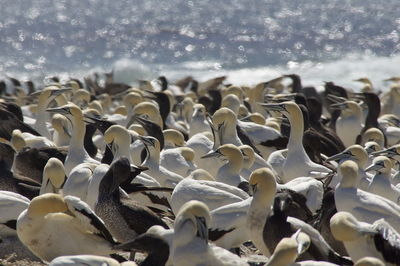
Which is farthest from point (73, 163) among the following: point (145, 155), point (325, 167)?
point (325, 167)

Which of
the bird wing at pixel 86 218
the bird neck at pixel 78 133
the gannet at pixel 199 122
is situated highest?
the bird wing at pixel 86 218

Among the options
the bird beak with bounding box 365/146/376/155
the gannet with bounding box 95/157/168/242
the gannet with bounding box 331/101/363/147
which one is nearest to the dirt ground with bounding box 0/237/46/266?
the gannet with bounding box 95/157/168/242

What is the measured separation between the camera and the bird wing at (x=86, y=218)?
7.03 meters

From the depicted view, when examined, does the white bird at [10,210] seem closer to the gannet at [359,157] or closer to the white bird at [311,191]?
the white bird at [311,191]

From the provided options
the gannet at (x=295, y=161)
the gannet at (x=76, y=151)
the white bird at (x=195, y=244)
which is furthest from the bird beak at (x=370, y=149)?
the white bird at (x=195, y=244)

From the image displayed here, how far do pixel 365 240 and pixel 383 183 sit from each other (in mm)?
3090

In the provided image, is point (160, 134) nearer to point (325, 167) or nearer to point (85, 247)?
point (325, 167)

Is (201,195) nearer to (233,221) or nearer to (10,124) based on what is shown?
(233,221)

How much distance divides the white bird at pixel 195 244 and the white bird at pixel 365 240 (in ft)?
2.25

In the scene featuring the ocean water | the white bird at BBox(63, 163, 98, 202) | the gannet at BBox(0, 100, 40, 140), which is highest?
the white bird at BBox(63, 163, 98, 202)

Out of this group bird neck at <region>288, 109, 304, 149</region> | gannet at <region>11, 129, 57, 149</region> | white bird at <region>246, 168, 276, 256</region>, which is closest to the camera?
white bird at <region>246, 168, 276, 256</region>

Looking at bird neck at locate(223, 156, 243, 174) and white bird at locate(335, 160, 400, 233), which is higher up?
white bird at locate(335, 160, 400, 233)

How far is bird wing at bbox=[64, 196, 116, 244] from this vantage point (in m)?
7.03

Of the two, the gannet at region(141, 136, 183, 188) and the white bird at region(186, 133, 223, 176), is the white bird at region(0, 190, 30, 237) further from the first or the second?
the white bird at region(186, 133, 223, 176)
